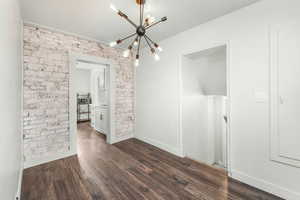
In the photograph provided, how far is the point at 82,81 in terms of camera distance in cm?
727

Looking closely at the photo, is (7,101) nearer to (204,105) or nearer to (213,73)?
(204,105)

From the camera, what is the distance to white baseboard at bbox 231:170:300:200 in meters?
1.65

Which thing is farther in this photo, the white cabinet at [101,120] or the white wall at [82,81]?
the white wall at [82,81]

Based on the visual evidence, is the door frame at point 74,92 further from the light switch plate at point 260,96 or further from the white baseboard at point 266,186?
the light switch plate at point 260,96

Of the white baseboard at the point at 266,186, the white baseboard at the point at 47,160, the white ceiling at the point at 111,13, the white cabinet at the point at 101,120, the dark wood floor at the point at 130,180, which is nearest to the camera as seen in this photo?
the white baseboard at the point at 266,186

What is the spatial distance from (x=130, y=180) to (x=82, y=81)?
661cm

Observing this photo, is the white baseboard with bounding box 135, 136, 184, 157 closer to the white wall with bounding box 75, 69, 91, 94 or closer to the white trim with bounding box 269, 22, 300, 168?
the white trim with bounding box 269, 22, 300, 168

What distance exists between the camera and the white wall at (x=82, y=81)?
23.3ft

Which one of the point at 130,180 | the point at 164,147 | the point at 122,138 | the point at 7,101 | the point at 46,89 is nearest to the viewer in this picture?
the point at 7,101

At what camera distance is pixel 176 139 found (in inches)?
118

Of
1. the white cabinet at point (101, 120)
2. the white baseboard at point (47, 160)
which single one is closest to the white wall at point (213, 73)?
the white cabinet at point (101, 120)

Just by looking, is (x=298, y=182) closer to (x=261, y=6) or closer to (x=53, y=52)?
(x=261, y=6)

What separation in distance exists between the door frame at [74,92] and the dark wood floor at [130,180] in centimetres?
56

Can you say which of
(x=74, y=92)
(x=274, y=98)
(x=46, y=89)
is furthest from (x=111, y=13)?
(x=274, y=98)
